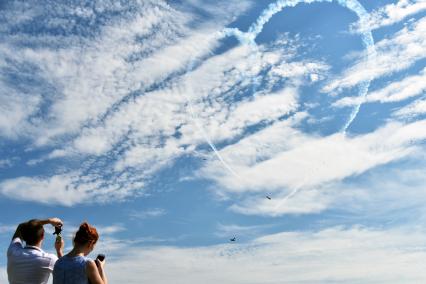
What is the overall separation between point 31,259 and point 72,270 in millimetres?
1648

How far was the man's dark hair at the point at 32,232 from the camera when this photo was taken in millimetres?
13602

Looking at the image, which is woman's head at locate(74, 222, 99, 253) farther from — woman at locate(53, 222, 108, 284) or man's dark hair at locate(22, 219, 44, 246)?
man's dark hair at locate(22, 219, 44, 246)

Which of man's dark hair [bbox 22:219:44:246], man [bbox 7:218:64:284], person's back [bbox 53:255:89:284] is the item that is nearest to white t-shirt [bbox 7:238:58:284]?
man [bbox 7:218:64:284]

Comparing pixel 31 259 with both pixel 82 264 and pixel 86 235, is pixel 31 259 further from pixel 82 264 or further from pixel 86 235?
pixel 86 235

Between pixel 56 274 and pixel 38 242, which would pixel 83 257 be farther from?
pixel 38 242

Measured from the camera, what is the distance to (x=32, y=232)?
45.0 ft

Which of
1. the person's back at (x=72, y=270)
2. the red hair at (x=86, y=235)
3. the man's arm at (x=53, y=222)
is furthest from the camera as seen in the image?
the man's arm at (x=53, y=222)

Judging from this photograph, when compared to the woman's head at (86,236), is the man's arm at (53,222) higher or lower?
A: higher

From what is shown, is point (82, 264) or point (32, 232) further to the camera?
point (32, 232)

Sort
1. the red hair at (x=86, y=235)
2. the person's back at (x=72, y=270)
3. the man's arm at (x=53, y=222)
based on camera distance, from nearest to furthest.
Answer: the red hair at (x=86, y=235) < the person's back at (x=72, y=270) < the man's arm at (x=53, y=222)

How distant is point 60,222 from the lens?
1390cm

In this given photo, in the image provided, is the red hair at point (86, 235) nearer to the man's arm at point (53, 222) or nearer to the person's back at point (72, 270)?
the person's back at point (72, 270)

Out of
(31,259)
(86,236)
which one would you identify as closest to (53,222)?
(31,259)

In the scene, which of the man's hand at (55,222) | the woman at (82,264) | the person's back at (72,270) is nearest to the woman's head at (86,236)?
the woman at (82,264)
